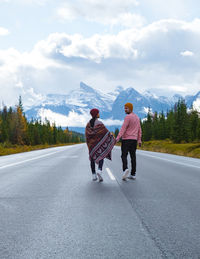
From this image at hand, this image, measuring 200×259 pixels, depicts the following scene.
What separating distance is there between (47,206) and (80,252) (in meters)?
2.20

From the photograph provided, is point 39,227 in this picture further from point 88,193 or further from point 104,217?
point 88,193

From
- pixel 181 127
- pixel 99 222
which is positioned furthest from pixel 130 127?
pixel 181 127

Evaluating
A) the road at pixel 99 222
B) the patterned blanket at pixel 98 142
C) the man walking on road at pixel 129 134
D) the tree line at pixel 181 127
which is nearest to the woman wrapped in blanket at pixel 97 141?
the patterned blanket at pixel 98 142

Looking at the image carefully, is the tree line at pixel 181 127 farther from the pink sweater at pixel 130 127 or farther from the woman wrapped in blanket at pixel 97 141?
the woman wrapped in blanket at pixel 97 141

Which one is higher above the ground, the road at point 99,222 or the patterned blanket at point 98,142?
the patterned blanket at point 98,142

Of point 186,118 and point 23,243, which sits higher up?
point 186,118

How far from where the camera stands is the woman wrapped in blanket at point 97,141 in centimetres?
802

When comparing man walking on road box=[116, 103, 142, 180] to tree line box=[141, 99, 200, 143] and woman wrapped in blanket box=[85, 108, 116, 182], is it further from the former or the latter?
tree line box=[141, 99, 200, 143]

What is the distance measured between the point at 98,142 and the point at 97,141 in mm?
43

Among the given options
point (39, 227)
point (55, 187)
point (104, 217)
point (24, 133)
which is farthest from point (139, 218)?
point (24, 133)

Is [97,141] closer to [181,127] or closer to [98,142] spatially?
[98,142]

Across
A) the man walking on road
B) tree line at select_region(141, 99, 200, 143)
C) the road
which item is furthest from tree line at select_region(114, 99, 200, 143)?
the road

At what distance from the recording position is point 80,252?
2971 millimetres

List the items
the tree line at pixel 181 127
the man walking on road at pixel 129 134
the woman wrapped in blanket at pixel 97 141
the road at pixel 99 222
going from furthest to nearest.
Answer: the tree line at pixel 181 127
the man walking on road at pixel 129 134
the woman wrapped in blanket at pixel 97 141
the road at pixel 99 222
